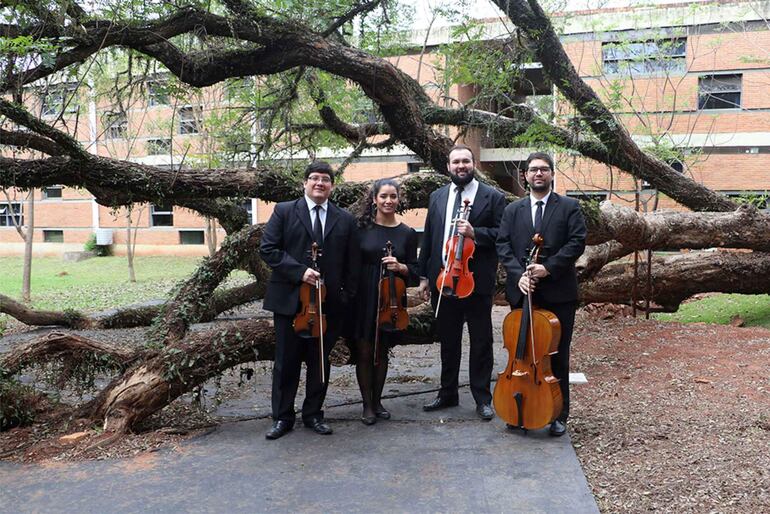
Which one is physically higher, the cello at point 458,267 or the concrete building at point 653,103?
the concrete building at point 653,103

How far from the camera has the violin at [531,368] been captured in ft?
13.4

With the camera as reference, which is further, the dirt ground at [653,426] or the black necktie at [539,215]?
the black necktie at [539,215]

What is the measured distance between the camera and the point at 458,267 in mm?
4465

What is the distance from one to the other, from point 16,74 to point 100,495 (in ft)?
13.1

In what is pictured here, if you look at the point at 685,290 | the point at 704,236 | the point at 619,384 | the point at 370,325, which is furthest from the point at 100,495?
the point at 685,290

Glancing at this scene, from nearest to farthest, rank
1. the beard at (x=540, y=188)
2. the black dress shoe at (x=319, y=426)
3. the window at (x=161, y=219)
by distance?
the beard at (x=540, y=188)
the black dress shoe at (x=319, y=426)
the window at (x=161, y=219)

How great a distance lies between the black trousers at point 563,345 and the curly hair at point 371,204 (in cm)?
125

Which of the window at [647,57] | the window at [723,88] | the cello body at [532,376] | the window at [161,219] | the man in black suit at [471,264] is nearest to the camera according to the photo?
the cello body at [532,376]

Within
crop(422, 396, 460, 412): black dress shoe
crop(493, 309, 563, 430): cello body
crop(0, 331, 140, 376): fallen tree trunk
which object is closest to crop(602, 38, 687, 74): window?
crop(422, 396, 460, 412): black dress shoe

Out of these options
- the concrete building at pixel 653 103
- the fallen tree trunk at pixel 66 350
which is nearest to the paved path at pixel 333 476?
the fallen tree trunk at pixel 66 350

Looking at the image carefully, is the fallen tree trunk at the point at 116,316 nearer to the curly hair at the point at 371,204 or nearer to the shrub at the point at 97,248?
the curly hair at the point at 371,204

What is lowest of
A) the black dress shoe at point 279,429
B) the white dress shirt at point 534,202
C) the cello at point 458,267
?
the black dress shoe at point 279,429

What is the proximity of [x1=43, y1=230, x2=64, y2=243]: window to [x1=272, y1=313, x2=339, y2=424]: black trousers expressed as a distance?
27.4 meters

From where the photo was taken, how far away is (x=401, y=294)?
4605 mm
